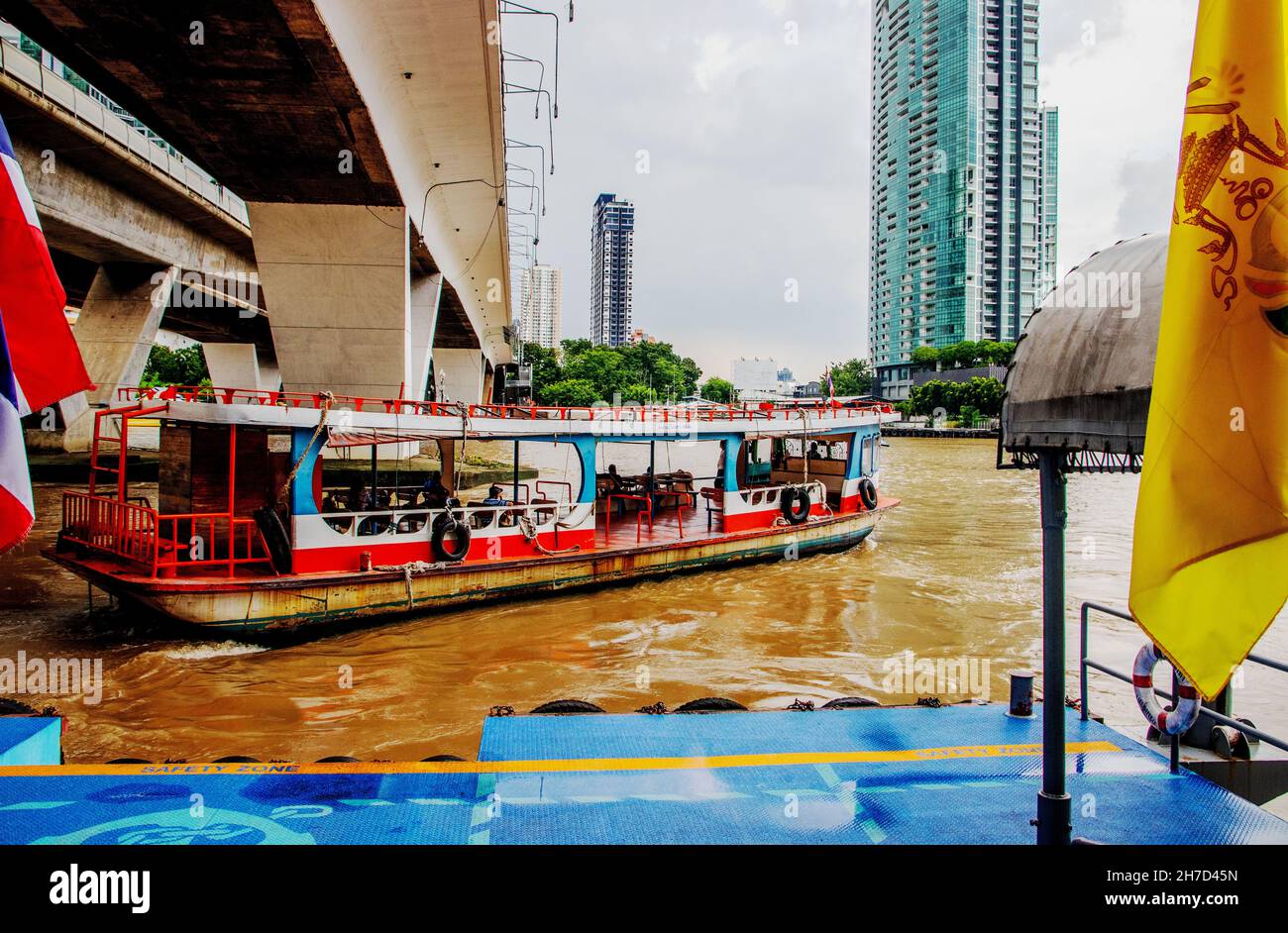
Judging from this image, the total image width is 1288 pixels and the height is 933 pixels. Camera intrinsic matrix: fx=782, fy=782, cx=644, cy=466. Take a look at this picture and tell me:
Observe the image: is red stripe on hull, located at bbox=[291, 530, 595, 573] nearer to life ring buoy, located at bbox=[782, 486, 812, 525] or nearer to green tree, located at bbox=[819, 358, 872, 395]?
life ring buoy, located at bbox=[782, 486, 812, 525]

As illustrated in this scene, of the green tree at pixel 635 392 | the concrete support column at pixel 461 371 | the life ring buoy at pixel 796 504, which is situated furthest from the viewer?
the green tree at pixel 635 392

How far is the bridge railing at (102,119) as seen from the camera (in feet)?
47.8

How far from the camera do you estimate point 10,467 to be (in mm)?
2059

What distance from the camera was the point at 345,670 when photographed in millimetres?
9039

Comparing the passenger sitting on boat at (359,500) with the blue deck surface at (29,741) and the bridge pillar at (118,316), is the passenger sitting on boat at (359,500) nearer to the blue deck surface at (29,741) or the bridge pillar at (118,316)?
the blue deck surface at (29,741)

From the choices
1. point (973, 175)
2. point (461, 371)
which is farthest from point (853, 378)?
point (461, 371)

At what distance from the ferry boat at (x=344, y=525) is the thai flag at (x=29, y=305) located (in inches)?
239

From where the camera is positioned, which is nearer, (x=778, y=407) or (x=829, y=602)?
(x=829, y=602)

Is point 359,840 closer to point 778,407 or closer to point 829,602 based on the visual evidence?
point 829,602

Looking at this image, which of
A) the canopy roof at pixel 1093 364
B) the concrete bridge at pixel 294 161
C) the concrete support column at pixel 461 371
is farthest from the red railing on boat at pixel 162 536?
the concrete support column at pixel 461 371

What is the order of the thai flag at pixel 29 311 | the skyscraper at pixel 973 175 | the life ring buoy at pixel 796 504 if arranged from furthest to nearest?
1. the skyscraper at pixel 973 175
2. the life ring buoy at pixel 796 504
3. the thai flag at pixel 29 311

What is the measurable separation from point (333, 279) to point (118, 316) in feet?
41.3
